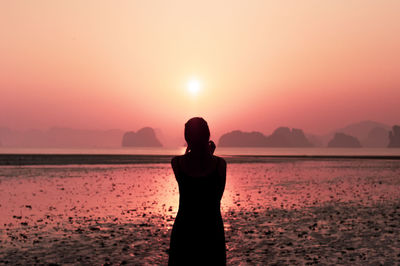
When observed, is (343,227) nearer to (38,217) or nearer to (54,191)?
(38,217)

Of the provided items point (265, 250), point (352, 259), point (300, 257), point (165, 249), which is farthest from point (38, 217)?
point (352, 259)

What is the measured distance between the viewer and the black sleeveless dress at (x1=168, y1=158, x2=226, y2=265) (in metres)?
6.21

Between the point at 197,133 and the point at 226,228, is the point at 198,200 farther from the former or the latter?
the point at 226,228

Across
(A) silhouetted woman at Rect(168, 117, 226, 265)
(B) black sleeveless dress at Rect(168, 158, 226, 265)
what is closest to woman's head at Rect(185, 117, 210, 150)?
(A) silhouetted woman at Rect(168, 117, 226, 265)

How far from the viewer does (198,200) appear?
20.3ft

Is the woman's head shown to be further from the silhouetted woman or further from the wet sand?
the wet sand

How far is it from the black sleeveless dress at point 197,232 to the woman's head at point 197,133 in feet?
1.79

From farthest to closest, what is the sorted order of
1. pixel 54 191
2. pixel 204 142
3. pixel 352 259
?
pixel 54 191 → pixel 352 259 → pixel 204 142

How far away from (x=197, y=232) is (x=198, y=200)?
1.71ft

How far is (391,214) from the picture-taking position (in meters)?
22.5

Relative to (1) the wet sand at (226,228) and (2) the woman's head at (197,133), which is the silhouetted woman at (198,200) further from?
(1) the wet sand at (226,228)

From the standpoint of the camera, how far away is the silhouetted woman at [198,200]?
598cm

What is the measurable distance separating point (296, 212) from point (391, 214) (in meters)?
4.75

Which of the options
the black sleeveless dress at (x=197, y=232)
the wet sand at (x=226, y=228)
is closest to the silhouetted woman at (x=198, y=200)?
the black sleeveless dress at (x=197, y=232)
